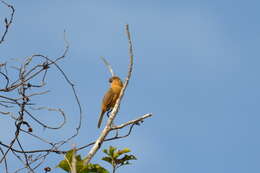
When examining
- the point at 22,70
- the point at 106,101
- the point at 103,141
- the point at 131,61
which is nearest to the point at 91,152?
the point at 103,141

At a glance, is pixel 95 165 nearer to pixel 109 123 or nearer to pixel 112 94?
pixel 109 123

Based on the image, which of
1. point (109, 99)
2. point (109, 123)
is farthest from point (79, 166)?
point (109, 99)

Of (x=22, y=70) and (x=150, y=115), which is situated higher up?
(x=22, y=70)

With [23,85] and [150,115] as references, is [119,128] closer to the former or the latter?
[150,115]

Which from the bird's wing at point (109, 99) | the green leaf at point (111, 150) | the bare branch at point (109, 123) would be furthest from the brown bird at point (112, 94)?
the bare branch at point (109, 123)

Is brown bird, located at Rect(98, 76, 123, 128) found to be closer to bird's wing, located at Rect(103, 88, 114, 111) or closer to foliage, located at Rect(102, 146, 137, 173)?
bird's wing, located at Rect(103, 88, 114, 111)

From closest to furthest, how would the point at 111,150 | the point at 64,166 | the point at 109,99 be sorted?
the point at 64,166, the point at 111,150, the point at 109,99

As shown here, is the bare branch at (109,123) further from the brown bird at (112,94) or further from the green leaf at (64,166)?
the brown bird at (112,94)

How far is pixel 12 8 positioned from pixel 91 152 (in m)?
1.53

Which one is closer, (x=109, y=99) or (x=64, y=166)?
(x=64, y=166)

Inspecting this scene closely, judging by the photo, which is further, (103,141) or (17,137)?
(17,137)

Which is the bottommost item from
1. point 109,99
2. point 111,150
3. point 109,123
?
point 109,123

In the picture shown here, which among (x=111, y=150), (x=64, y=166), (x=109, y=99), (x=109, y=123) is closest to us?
(x=109, y=123)

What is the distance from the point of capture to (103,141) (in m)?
3.78
